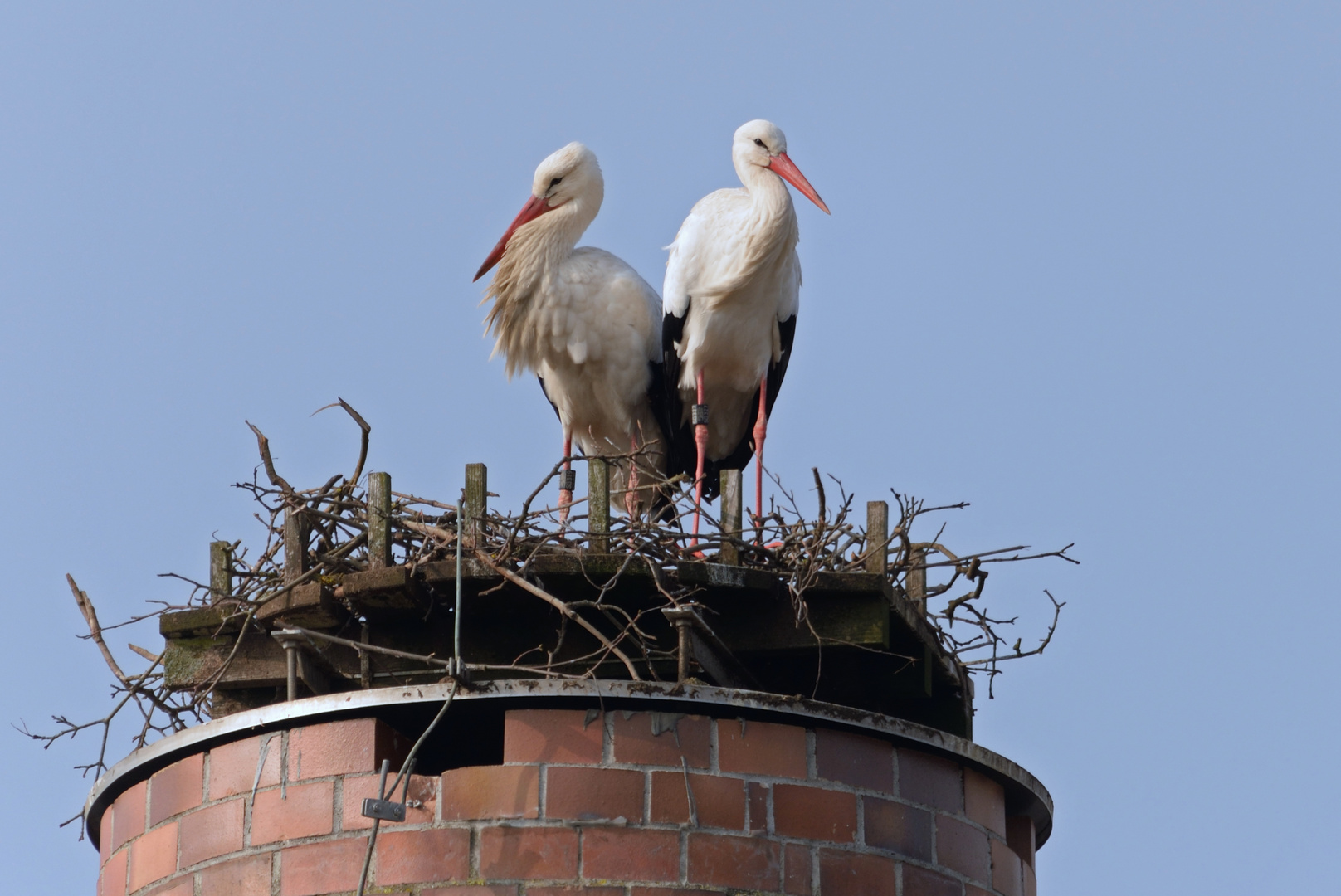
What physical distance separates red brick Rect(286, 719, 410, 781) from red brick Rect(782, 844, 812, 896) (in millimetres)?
1263

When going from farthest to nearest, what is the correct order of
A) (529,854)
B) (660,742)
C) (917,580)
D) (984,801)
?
(917,580), (984,801), (660,742), (529,854)

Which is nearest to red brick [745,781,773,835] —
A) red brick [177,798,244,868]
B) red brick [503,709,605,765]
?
red brick [503,709,605,765]

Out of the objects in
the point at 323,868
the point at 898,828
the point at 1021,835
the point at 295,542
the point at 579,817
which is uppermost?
the point at 295,542

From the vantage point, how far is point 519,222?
33.7 feet

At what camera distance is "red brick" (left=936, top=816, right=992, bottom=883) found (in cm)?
636

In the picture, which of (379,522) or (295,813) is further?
(379,522)

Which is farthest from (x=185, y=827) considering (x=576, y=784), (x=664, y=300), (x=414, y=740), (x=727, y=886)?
(x=664, y=300)

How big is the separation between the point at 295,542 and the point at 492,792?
142cm

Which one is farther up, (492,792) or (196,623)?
(196,623)

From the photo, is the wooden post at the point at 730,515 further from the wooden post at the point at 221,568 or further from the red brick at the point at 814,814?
the wooden post at the point at 221,568

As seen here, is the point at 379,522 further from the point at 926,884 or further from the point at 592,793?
the point at 926,884

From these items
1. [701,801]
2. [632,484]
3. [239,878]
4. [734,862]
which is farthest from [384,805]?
[632,484]

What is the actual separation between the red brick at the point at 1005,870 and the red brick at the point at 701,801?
1142mm

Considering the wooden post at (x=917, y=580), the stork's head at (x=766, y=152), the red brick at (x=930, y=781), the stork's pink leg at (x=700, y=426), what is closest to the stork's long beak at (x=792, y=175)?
the stork's head at (x=766, y=152)
